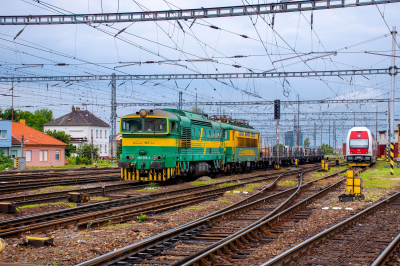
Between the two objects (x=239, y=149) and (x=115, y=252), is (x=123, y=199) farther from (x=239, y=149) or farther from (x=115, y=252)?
(x=239, y=149)

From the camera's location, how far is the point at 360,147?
3891cm

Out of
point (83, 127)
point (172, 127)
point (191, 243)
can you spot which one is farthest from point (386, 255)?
point (83, 127)

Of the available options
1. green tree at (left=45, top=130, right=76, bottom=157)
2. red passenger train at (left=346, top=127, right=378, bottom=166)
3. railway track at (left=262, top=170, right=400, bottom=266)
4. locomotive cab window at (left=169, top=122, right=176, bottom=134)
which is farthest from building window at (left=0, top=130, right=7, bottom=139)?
railway track at (left=262, top=170, right=400, bottom=266)

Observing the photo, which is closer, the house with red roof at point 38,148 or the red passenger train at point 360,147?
the red passenger train at point 360,147

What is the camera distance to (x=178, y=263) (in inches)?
279

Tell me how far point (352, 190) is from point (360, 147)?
24513 mm

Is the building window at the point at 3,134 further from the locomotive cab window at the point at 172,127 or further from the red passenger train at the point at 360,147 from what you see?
the red passenger train at the point at 360,147

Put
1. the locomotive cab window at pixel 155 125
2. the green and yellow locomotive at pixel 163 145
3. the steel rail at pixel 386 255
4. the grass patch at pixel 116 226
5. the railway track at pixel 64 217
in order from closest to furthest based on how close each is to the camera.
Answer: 1. the steel rail at pixel 386 255
2. the railway track at pixel 64 217
3. the grass patch at pixel 116 226
4. the green and yellow locomotive at pixel 163 145
5. the locomotive cab window at pixel 155 125

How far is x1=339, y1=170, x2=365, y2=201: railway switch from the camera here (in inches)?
620

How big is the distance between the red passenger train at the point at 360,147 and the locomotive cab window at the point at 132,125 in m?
26.2

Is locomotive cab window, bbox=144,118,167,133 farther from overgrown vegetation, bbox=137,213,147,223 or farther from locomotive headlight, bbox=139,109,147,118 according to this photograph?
overgrown vegetation, bbox=137,213,147,223

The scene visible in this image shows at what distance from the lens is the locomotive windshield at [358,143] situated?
3878cm

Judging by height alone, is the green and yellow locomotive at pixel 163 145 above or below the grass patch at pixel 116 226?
above

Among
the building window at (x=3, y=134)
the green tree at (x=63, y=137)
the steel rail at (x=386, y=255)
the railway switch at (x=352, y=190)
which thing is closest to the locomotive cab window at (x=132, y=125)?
the railway switch at (x=352, y=190)
